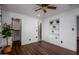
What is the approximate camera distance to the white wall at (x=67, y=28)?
1.66 metres

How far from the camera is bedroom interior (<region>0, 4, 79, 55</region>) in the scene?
165 cm

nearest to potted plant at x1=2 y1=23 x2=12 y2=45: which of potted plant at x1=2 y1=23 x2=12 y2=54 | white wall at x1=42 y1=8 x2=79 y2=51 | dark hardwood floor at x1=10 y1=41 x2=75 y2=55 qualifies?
potted plant at x1=2 y1=23 x2=12 y2=54

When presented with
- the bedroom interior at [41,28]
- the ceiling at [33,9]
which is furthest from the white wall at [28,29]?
the ceiling at [33,9]

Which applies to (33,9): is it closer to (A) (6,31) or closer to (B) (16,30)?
(B) (16,30)

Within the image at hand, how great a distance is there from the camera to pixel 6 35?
166 cm

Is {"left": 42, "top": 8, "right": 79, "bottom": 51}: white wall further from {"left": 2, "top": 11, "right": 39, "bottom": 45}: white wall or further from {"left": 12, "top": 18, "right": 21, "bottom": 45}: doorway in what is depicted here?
{"left": 12, "top": 18, "right": 21, "bottom": 45}: doorway

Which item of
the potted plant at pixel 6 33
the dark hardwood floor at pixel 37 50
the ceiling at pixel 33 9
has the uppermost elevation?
the ceiling at pixel 33 9

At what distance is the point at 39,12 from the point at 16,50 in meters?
0.86

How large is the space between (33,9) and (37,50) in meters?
0.80

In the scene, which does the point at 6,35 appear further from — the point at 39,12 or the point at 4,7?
the point at 39,12

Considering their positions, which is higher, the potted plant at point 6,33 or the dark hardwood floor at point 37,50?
the potted plant at point 6,33

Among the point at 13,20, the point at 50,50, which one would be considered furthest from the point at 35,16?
the point at 50,50

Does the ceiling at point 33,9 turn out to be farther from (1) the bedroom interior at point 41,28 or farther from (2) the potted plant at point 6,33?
(2) the potted plant at point 6,33
